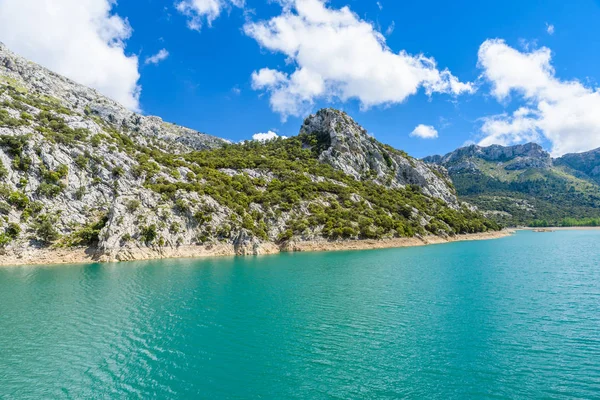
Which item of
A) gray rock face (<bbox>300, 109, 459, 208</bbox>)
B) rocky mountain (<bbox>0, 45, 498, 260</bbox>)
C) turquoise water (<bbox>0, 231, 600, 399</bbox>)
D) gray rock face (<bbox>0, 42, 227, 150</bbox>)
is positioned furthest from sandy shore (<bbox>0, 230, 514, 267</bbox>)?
gray rock face (<bbox>0, 42, 227, 150</bbox>)

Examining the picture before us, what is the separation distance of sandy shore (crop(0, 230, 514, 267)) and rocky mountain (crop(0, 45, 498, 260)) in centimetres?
39

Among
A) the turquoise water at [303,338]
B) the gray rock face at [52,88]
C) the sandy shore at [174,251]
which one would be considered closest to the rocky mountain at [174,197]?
the sandy shore at [174,251]

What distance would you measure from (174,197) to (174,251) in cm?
1632

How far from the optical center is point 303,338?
2528 centimetres

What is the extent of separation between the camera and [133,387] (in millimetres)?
18281

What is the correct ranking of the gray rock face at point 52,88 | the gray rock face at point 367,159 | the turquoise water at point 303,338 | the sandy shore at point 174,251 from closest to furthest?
the turquoise water at point 303,338, the sandy shore at point 174,251, the gray rock face at point 367,159, the gray rock face at point 52,88

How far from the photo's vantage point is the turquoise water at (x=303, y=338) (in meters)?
18.2

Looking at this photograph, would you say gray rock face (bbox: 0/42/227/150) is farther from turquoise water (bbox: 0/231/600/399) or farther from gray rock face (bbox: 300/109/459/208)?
turquoise water (bbox: 0/231/600/399)

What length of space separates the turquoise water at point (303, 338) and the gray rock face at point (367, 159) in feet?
365

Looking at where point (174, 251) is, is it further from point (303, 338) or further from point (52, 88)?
point (52, 88)

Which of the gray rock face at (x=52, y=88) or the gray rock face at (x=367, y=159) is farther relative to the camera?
the gray rock face at (x=52, y=88)

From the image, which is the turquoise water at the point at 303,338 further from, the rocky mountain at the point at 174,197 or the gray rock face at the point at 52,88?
the gray rock face at the point at 52,88

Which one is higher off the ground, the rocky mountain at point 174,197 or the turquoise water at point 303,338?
the rocky mountain at point 174,197

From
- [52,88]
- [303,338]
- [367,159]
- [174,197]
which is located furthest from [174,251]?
[52,88]
